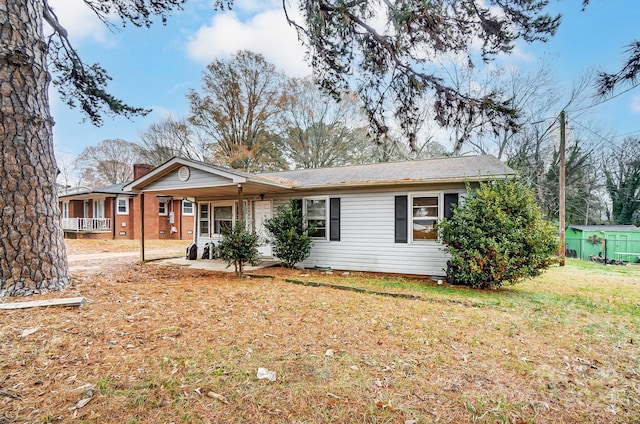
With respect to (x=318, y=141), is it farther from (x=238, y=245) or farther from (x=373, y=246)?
(x=238, y=245)

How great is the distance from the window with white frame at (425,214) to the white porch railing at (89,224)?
19922mm

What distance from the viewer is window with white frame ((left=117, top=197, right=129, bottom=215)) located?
1997cm

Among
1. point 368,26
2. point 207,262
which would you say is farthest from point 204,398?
point 207,262

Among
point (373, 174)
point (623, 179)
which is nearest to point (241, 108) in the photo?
point (373, 174)

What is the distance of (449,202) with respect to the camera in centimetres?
796

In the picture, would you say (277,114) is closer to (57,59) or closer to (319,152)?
(319,152)

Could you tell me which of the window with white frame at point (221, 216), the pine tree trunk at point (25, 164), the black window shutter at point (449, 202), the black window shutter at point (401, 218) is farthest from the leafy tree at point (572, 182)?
the pine tree trunk at point (25, 164)

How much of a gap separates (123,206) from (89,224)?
8.29ft

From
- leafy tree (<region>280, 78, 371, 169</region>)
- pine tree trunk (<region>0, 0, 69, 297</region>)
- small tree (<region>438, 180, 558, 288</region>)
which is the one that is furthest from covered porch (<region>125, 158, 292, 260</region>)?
leafy tree (<region>280, 78, 371, 169</region>)

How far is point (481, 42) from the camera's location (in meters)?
4.39

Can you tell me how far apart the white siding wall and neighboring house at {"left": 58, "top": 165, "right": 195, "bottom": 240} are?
14.7 m

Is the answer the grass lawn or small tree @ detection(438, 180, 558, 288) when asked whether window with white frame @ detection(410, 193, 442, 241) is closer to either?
small tree @ detection(438, 180, 558, 288)

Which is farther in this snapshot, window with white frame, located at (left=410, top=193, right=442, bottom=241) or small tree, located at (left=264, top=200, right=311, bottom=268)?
small tree, located at (left=264, top=200, right=311, bottom=268)

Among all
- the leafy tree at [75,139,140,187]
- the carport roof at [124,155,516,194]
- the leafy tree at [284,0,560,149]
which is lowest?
the carport roof at [124,155,516,194]
